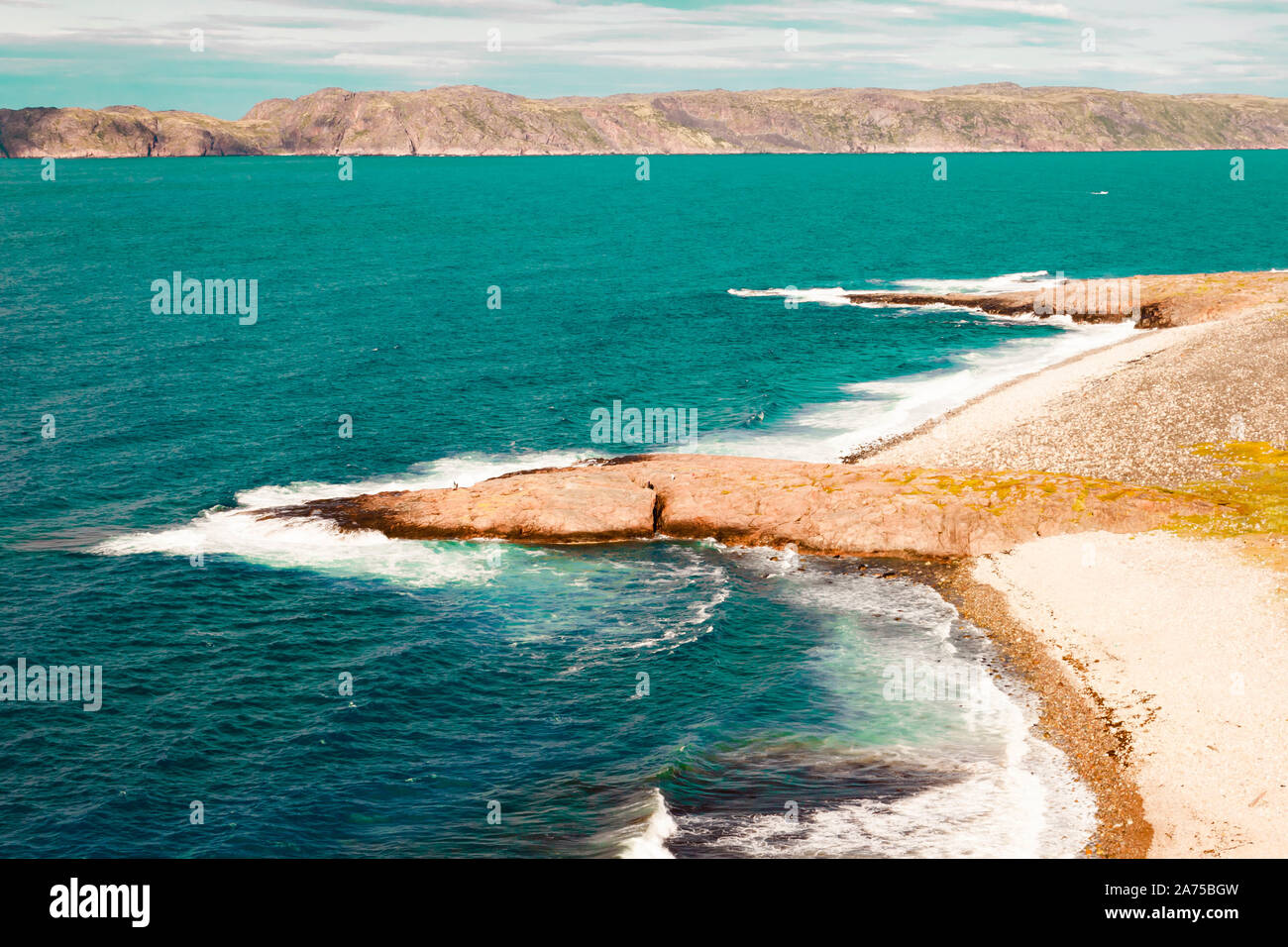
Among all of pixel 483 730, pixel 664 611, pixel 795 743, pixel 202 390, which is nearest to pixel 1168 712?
pixel 795 743

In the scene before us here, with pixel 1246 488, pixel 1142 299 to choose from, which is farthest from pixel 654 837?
pixel 1142 299

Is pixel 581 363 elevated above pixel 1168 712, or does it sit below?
above

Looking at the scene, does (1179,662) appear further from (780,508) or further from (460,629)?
(460,629)

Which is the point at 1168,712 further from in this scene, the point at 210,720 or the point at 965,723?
the point at 210,720

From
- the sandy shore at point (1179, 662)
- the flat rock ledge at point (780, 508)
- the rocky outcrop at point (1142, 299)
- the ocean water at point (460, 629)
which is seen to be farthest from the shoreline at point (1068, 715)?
the rocky outcrop at point (1142, 299)

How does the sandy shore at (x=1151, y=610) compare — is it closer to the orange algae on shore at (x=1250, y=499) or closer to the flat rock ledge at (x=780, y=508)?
the orange algae on shore at (x=1250, y=499)

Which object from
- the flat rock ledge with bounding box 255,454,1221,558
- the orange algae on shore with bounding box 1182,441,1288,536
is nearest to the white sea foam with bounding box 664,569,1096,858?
the flat rock ledge with bounding box 255,454,1221,558

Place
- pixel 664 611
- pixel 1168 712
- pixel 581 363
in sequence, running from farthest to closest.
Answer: pixel 581 363 < pixel 664 611 < pixel 1168 712
